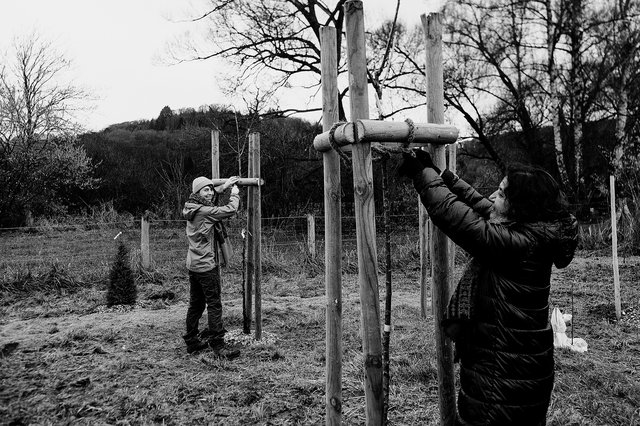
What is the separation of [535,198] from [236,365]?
3605 mm

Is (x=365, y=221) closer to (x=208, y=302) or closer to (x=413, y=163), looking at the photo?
(x=413, y=163)

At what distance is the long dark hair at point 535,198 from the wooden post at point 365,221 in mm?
658

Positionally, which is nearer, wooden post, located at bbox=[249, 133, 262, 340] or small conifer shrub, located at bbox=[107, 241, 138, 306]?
wooden post, located at bbox=[249, 133, 262, 340]

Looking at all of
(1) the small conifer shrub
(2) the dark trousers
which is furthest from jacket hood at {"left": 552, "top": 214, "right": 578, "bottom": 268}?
(1) the small conifer shrub

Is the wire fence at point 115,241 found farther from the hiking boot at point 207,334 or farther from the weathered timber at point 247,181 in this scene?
the weathered timber at point 247,181

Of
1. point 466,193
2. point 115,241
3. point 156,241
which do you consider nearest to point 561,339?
point 466,193

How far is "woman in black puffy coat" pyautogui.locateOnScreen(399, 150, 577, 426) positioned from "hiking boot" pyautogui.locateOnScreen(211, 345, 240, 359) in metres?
3.29

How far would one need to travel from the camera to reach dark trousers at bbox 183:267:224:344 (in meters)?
5.13

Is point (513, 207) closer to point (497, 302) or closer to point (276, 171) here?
point (497, 302)

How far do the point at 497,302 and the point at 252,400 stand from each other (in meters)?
2.49

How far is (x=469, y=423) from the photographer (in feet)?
7.37

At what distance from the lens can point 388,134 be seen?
2.33m

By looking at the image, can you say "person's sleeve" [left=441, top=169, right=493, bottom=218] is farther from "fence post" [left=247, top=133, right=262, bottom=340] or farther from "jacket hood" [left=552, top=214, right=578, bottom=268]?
"fence post" [left=247, top=133, right=262, bottom=340]

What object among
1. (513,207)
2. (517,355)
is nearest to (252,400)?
(517,355)
